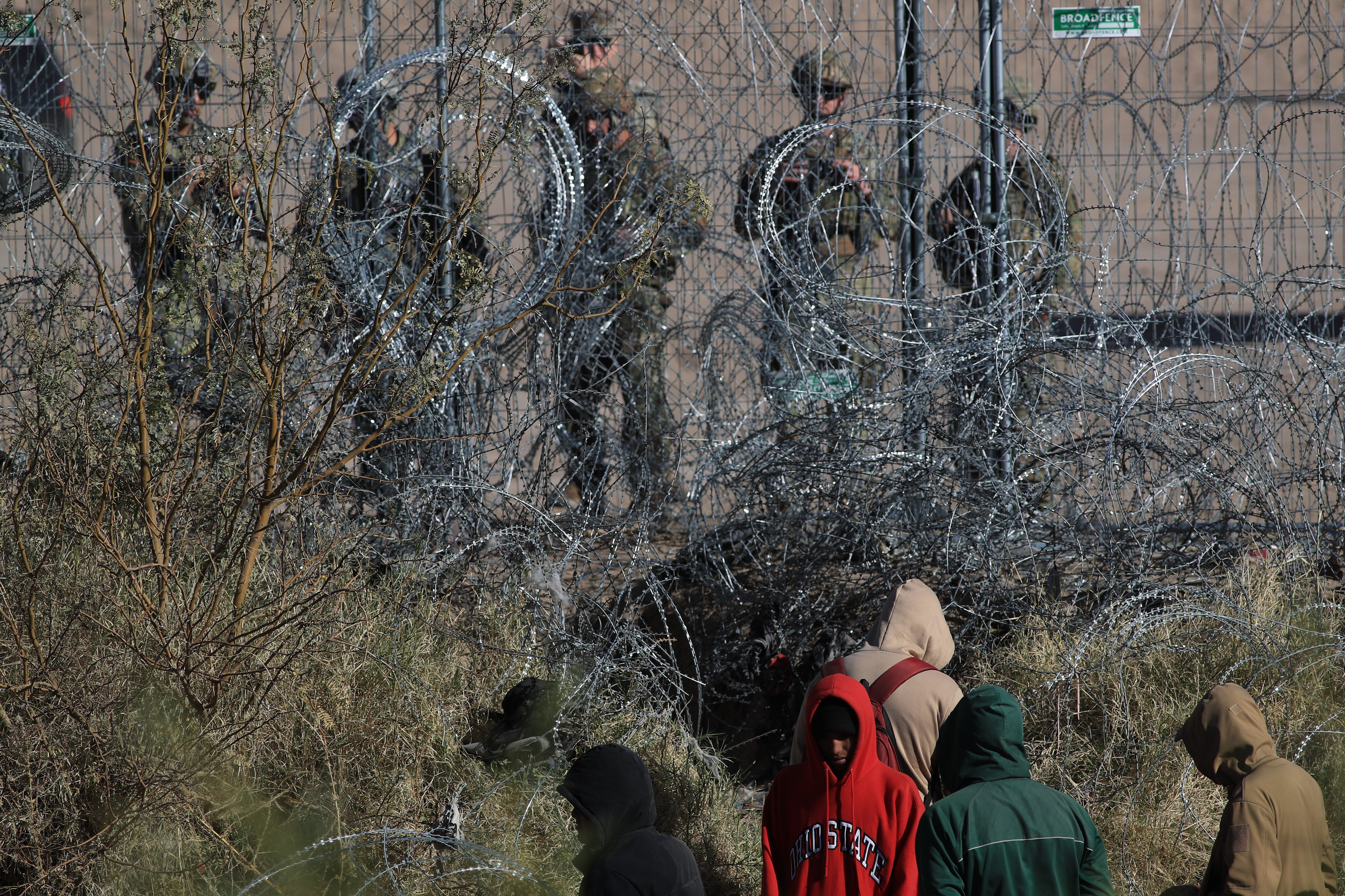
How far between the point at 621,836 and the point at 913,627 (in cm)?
110

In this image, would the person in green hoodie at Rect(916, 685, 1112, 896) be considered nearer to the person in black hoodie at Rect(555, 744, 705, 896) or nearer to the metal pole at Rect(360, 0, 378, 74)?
the person in black hoodie at Rect(555, 744, 705, 896)

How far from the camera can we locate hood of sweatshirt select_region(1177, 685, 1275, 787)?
2.32 meters

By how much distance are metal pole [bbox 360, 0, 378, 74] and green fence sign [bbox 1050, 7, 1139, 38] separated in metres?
3.33

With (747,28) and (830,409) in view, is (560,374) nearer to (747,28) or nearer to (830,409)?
(830,409)

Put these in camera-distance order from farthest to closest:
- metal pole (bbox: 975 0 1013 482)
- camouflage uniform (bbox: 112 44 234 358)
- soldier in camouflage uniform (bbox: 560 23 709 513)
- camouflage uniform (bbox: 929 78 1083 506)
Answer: soldier in camouflage uniform (bbox: 560 23 709 513)
metal pole (bbox: 975 0 1013 482)
camouflage uniform (bbox: 929 78 1083 506)
camouflage uniform (bbox: 112 44 234 358)

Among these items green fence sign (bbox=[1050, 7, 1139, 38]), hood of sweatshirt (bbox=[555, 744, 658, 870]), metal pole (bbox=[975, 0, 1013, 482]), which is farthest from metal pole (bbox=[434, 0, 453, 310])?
green fence sign (bbox=[1050, 7, 1139, 38])

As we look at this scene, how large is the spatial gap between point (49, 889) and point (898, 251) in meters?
4.34

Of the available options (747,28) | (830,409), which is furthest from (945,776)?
(747,28)

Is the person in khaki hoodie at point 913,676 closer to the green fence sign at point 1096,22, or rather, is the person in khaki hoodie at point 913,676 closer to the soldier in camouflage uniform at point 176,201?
the soldier in camouflage uniform at point 176,201

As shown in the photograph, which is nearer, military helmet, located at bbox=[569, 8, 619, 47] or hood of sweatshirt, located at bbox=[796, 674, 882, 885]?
hood of sweatshirt, located at bbox=[796, 674, 882, 885]

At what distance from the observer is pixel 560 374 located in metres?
4.93

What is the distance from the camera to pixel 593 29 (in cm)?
563

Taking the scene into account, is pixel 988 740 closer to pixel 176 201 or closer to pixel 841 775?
pixel 841 775

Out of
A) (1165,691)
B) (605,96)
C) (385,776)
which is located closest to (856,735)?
(385,776)
